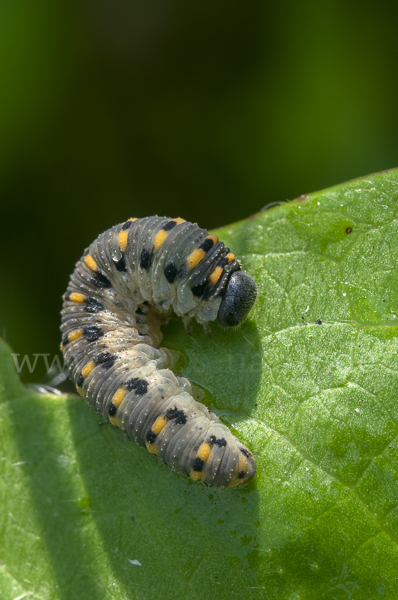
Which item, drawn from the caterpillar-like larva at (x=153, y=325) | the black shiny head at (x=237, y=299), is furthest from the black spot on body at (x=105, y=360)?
the black shiny head at (x=237, y=299)

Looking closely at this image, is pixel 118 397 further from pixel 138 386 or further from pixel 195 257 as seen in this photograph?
pixel 195 257

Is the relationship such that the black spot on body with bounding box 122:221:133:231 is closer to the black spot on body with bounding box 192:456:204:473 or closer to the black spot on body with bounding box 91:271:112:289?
the black spot on body with bounding box 91:271:112:289

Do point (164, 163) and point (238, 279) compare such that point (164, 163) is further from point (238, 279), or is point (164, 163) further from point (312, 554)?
point (312, 554)

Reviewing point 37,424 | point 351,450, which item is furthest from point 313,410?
point 37,424

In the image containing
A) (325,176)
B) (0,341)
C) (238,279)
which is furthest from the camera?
(325,176)

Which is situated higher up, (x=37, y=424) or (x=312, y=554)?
(x=37, y=424)

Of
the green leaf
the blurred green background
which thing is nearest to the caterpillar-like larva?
the green leaf
